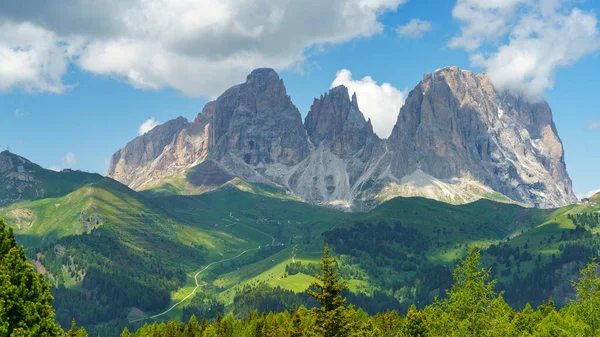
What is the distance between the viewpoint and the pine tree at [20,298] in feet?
145

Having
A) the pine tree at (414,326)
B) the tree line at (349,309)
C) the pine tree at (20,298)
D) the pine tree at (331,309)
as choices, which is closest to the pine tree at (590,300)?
the tree line at (349,309)

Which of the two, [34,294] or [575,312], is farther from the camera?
[575,312]

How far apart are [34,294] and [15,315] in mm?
2072

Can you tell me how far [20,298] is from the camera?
148ft

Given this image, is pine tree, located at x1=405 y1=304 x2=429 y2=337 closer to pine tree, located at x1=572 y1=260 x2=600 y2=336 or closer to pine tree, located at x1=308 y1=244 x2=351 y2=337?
pine tree, located at x1=308 y1=244 x2=351 y2=337

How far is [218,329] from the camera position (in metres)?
170

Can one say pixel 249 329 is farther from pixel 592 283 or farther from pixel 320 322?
pixel 320 322

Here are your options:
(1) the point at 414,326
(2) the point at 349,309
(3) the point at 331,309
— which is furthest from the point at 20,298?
(1) the point at 414,326

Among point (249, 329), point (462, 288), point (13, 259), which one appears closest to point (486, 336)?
point (462, 288)

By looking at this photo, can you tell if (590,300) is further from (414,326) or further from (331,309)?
(331,309)

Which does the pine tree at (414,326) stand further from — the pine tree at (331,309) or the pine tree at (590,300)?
the pine tree at (590,300)

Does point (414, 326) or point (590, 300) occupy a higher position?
point (590, 300)

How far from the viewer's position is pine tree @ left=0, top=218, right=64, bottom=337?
44.2m

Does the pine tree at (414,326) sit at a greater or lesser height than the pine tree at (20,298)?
lesser
